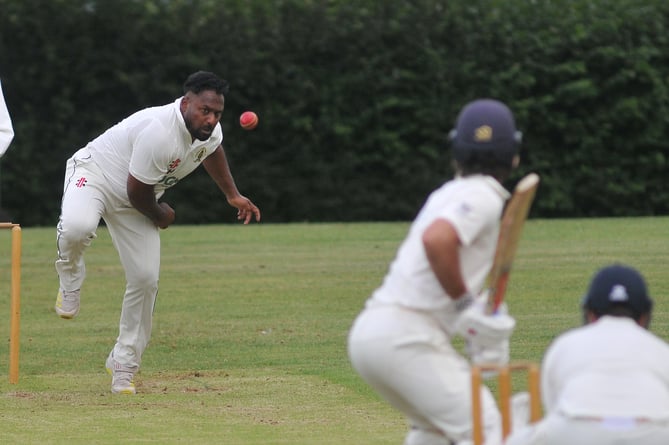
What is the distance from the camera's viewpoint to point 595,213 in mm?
21672

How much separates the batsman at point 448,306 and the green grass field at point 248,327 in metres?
1.96

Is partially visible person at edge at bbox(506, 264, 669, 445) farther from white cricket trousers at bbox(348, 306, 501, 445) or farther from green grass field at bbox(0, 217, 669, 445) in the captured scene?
green grass field at bbox(0, 217, 669, 445)

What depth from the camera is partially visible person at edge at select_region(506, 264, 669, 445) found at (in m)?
4.39

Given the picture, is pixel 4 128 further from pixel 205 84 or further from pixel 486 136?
pixel 486 136

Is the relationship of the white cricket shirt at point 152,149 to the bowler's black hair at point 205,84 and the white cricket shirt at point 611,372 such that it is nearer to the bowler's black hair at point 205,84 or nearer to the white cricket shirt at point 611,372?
the bowler's black hair at point 205,84

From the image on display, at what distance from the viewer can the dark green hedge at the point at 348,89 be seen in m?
20.5

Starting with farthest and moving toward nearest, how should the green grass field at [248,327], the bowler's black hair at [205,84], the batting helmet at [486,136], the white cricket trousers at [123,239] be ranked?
the white cricket trousers at [123,239] < the bowler's black hair at [205,84] < the green grass field at [248,327] < the batting helmet at [486,136]

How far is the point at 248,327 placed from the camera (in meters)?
11.7

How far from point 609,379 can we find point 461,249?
2.55 feet

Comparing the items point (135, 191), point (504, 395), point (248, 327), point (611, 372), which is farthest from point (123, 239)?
point (611, 372)

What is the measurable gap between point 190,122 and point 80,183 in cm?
85

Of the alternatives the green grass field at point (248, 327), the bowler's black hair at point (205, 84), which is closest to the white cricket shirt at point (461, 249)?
the green grass field at point (248, 327)

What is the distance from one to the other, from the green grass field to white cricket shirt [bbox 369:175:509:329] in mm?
2001

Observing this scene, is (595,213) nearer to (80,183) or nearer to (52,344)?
(52,344)
